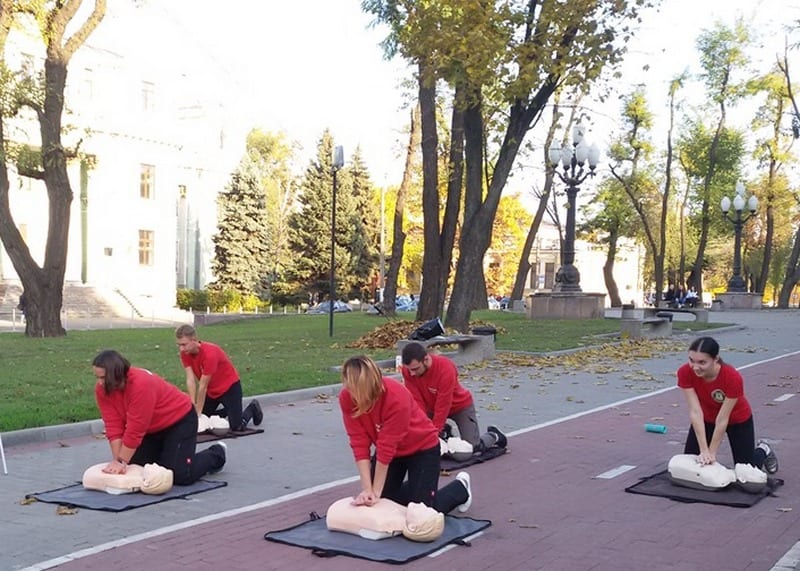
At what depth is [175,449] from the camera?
7.38 metres

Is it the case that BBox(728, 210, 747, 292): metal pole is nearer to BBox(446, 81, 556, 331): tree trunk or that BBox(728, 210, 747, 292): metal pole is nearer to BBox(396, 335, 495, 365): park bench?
BBox(446, 81, 556, 331): tree trunk

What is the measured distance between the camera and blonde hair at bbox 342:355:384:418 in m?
5.79

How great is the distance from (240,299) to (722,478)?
4878cm

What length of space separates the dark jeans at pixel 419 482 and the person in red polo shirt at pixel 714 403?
7.33ft

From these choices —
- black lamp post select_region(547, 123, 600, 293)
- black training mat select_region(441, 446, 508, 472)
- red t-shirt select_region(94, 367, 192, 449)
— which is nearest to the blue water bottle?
black training mat select_region(441, 446, 508, 472)

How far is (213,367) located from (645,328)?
751 inches

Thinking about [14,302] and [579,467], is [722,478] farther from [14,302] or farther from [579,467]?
[14,302]

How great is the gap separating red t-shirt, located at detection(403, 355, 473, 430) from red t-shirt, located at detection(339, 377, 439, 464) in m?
1.57

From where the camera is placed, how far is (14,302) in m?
43.1

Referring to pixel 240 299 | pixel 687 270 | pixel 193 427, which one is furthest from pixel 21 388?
pixel 687 270

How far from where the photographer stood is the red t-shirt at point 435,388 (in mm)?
7789

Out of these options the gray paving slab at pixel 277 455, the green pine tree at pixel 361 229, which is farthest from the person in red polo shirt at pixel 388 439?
the green pine tree at pixel 361 229

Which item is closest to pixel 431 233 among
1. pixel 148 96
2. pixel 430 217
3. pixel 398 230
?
pixel 430 217

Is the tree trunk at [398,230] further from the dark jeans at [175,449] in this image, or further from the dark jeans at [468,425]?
the dark jeans at [175,449]
